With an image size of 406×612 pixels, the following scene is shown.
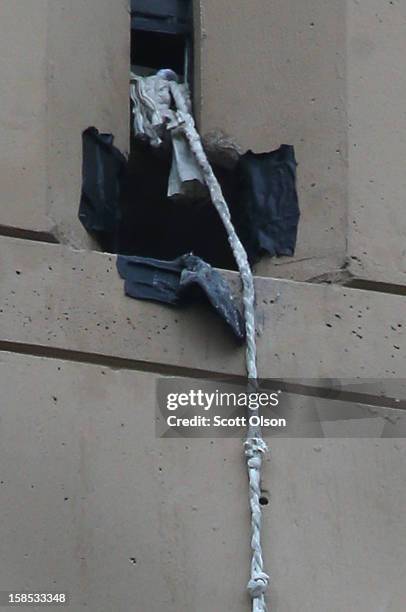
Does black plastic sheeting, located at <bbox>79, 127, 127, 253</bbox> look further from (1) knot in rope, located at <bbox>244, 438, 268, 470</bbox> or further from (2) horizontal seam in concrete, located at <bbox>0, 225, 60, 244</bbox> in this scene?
(1) knot in rope, located at <bbox>244, 438, 268, 470</bbox>

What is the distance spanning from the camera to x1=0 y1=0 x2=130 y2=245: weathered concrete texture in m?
4.99

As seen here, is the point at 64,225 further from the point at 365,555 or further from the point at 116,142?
the point at 365,555

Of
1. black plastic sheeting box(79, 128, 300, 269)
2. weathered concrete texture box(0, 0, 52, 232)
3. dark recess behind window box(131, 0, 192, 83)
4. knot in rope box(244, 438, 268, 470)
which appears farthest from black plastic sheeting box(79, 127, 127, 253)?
A: knot in rope box(244, 438, 268, 470)

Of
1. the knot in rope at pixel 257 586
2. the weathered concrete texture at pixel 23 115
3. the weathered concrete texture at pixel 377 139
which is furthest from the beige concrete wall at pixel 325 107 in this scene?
the knot in rope at pixel 257 586

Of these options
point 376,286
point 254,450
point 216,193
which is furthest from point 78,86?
point 254,450

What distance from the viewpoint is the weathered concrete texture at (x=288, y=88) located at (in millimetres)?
5188

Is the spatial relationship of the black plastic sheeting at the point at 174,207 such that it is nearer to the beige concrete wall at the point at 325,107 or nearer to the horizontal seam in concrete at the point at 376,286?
the beige concrete wall at the point at 325,107

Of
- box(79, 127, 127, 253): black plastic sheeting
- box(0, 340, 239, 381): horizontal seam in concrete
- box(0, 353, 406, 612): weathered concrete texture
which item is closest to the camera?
box(0, 353, 406, 612): weathered concrete texture

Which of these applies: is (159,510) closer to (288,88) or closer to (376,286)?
(376,286)

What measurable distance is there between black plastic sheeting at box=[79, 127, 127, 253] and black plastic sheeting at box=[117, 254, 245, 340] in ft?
0.40

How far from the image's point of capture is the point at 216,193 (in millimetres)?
5133

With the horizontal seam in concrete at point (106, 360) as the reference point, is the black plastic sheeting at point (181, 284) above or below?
above

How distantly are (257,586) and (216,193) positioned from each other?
2.52 feet

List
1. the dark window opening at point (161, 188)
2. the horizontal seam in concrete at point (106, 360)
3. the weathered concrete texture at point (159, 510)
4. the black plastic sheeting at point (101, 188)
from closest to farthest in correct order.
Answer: the weathered concrete texture at point (159, 510) < the horizontal seam in concrete at point (106, 360) < the black plastic sheeting at point (101, 188) < the dark window opening at point (161, 188)
